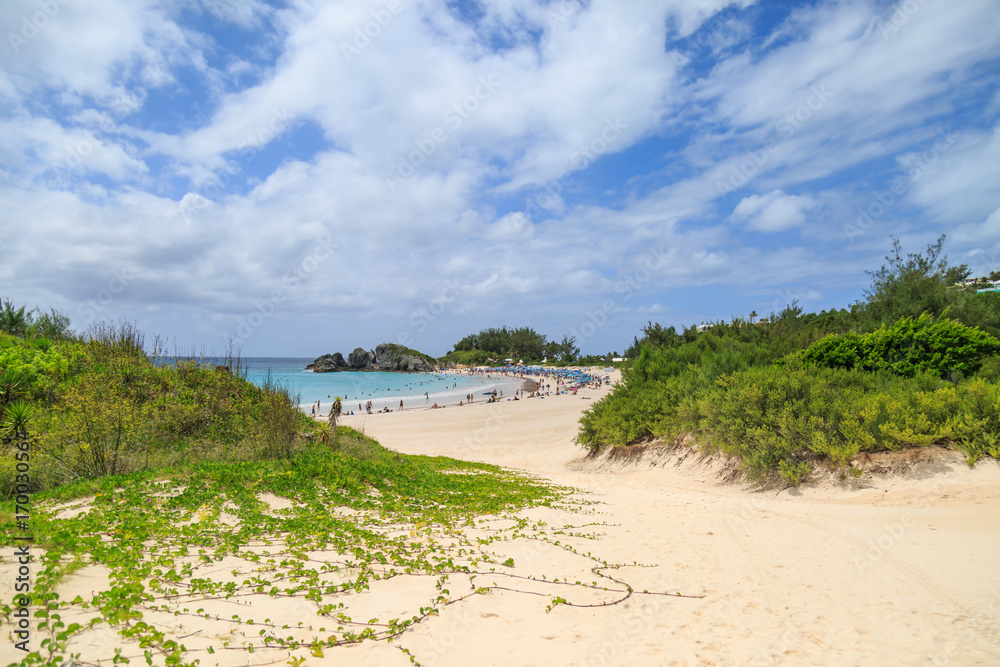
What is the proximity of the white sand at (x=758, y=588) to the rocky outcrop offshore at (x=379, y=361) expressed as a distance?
109300 millimetres

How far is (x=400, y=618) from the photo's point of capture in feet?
15.3

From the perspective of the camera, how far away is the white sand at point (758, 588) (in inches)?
169

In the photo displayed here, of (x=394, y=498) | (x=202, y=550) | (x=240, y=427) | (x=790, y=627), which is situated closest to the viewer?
(x=790, y=627)

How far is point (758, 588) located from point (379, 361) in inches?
4785

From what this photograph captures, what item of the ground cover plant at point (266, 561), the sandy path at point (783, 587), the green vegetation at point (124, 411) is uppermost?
the green vegetation at point (124, 411)

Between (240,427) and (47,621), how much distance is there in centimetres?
944

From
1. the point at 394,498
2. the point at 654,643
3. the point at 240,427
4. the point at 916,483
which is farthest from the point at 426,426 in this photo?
the point at 654,643

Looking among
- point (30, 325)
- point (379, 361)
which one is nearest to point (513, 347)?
point (379, 361)

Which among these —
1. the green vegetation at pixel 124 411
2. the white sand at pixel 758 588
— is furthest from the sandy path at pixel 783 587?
the green vegetation at pixel 124 411

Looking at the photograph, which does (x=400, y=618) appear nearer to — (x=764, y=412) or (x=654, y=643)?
(x=654, y=643)

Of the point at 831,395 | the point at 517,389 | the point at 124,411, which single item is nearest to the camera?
the point at 124,411

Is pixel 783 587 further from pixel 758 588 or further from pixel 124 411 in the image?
pixel 124 411

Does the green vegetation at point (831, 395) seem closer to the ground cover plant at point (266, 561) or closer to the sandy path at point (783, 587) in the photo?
the sandy path at point (783, 587)

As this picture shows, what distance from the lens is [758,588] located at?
5.80 metres
